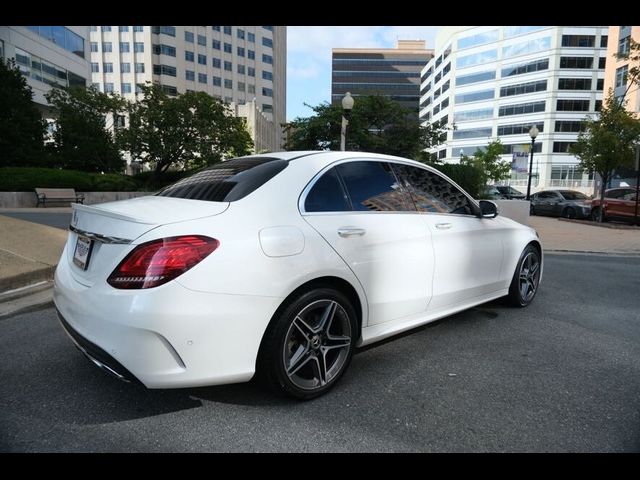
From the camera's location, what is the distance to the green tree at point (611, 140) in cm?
1745

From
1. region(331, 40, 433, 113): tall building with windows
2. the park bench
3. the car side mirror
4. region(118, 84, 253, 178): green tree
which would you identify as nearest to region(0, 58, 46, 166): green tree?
region(118, 84, 253, 178): green tree

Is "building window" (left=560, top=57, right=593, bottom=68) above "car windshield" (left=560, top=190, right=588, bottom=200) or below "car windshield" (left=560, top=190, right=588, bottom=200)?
above

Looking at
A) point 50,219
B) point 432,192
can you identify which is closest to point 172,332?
point 432,192

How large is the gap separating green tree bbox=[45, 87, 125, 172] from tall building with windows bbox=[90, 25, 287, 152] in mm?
42688

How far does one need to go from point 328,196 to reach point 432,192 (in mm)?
1262

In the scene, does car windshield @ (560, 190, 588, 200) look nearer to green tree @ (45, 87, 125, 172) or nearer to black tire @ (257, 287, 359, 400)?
black tire @ (257, 287, 359, 400)

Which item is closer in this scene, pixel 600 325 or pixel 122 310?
pixel 122 310

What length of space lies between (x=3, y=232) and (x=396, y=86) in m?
136

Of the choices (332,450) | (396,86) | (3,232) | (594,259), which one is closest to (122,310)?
(332,450)

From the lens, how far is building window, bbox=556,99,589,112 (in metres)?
67.4

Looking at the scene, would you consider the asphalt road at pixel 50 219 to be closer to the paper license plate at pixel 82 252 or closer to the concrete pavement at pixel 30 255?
the concrete pavement at pixel 30 255

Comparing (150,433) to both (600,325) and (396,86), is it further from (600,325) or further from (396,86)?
(396,86)

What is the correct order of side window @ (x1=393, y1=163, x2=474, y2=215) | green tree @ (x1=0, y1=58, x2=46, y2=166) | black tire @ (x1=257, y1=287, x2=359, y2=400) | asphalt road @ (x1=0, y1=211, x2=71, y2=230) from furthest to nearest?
green tree @ (x1=0, y1=58, x2=46, y2=166) < asphalt road @ (x1=0, y1=211, x2=71, y2=230) < side window @ (x1=393, y1=163, x2=474, y2=215) < black tire @ (x1=257, y1=287, x2=359, y2=400)

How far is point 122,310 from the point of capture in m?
2.25
